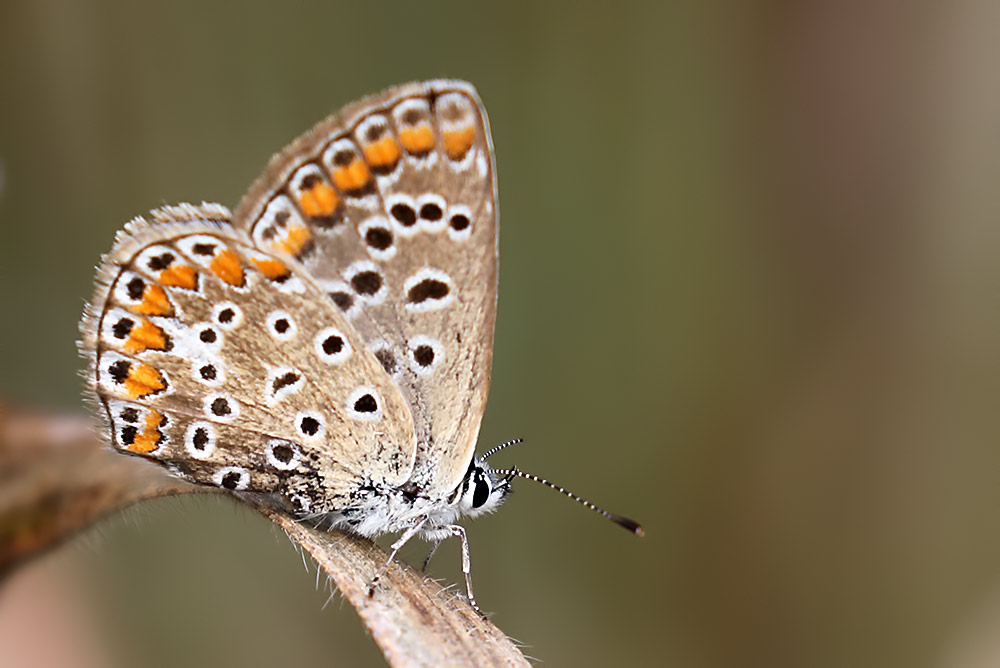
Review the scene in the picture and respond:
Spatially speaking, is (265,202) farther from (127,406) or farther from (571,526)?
(571,526)

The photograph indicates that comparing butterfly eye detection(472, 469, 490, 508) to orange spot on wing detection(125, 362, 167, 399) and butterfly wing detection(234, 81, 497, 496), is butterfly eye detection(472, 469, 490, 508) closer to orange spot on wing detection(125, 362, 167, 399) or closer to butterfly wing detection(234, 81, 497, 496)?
butterfly wing detection(234, 81, 497, 496)

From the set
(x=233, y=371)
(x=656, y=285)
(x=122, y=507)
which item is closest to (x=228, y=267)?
(x=233, y=371)

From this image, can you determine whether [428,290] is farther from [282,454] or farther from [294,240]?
[282,454]

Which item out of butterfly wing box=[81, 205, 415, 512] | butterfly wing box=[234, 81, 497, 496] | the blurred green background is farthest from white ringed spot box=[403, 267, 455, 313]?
the blurred green background

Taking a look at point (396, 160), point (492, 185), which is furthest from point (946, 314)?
point (396, 160)

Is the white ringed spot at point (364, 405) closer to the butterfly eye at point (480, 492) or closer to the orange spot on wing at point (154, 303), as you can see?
the butterfly eye at point (480, 492)

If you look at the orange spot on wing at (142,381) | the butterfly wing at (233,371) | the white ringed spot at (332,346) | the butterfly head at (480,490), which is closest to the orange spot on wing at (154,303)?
the butterfly wing at (233,371)
